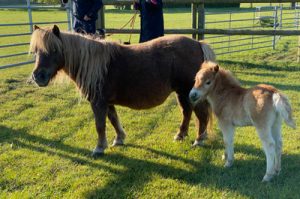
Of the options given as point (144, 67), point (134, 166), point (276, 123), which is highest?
point (144, 67)

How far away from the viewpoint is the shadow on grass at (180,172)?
3.70 metres

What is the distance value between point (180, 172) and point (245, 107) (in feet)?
3.55

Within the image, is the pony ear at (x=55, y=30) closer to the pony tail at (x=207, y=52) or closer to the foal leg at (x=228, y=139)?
the pony tail at (x=207, y=52)

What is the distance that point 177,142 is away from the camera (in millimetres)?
4957

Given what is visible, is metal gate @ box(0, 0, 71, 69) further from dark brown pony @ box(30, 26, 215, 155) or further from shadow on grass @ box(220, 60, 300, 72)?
shadow on grass @ box(220, 60, 300, 72)

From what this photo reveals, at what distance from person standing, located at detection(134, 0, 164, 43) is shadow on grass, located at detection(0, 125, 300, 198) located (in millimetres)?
2213

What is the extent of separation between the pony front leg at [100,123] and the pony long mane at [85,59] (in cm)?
15

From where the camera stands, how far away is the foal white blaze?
355 cm

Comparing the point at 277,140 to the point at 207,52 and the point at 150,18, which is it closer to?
the point at 207,52

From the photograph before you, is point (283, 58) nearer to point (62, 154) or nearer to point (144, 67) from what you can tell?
point (144, 67)

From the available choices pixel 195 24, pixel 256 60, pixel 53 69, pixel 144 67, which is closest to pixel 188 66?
pixel 144 67

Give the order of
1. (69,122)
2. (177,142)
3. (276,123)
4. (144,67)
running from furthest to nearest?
(69,122)
(177,142)
(144,67)
(276,123)

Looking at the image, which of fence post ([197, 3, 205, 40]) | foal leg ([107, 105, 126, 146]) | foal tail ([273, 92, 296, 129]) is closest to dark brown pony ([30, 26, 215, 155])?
foal leg ([107, 105, 126, 146])

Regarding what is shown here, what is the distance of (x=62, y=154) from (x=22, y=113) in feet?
6.60
